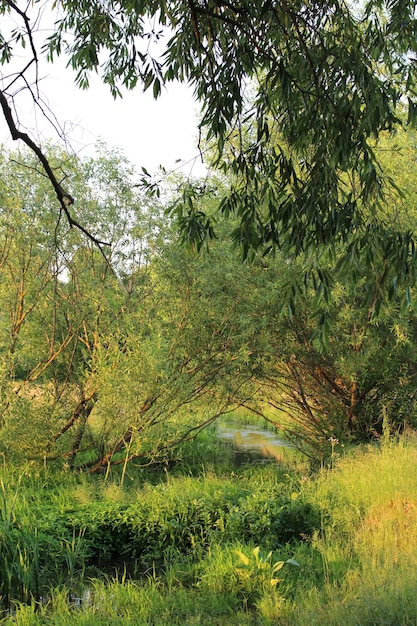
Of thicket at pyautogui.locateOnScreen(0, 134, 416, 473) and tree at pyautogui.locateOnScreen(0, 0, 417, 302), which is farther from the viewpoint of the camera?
thicket at pyautogui.locateOnScreen(0, 134, 416, 473)

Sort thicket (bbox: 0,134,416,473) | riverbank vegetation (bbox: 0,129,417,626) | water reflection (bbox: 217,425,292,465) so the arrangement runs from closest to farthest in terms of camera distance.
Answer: riverbank vegetation (bbox: 0,129,417,626) → thicket (bbox: 0,134,416,473) → water reflection (bbox: 217,425,292,465)

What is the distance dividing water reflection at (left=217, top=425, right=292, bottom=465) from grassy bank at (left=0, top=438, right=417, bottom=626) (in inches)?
142

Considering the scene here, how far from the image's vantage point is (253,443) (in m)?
13.2

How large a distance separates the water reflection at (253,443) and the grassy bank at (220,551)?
3.61 metres

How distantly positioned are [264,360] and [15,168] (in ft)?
14.2

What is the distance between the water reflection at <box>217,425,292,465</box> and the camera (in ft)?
38.0

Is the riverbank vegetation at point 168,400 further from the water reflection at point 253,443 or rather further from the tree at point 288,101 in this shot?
the tree at point 288,101

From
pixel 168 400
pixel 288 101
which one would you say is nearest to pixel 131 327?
pixel 168 400

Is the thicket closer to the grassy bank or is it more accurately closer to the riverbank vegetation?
the riverbank vegetation

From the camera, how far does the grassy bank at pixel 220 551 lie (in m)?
4.11

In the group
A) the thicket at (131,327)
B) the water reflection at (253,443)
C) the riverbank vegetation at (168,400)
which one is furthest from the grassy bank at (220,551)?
the water reflection at (253,443)

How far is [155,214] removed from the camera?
29.3ft

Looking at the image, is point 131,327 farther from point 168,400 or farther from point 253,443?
point 253,443

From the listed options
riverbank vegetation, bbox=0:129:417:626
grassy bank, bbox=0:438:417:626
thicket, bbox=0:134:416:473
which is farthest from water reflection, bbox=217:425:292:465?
grassy bank, bbox=0:438:417:626
